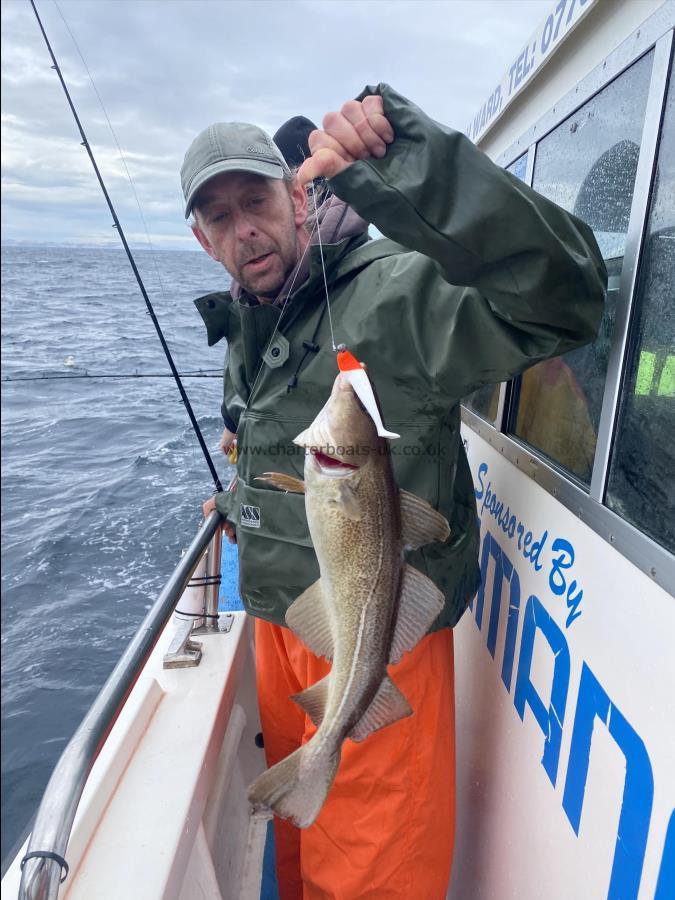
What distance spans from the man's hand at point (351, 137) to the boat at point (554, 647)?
0.71 meters

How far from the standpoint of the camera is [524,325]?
1600mm

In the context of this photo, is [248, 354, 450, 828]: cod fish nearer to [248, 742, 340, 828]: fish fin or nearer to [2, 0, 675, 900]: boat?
[248, 742, 340, 828]: fish fin

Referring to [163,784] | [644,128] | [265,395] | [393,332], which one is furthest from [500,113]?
[163,784]

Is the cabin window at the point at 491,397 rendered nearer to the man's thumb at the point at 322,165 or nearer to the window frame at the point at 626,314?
the window frame at the point at 626,314

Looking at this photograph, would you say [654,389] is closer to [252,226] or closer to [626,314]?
[626,314]

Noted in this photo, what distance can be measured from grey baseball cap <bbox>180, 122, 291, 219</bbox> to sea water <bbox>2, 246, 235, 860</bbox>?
110 inches

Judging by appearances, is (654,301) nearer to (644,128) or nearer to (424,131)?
(644,128)

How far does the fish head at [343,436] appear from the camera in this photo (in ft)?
4.75

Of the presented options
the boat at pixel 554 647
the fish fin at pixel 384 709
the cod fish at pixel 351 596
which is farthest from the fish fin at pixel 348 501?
the boat at pixel 554 647

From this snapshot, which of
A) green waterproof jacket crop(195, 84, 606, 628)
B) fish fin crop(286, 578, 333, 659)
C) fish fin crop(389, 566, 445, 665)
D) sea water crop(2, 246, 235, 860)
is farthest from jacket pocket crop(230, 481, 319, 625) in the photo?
sea water crop(2, 246, 235, 860)

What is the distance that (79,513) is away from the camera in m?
9.00

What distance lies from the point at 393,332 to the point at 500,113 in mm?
1685

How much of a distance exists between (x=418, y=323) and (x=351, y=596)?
2.80 feet

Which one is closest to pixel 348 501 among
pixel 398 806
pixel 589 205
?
pixel 398 806
